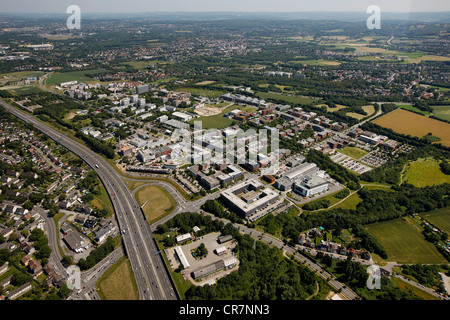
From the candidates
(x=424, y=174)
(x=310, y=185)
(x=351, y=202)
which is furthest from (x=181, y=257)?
(x=424, y=174)

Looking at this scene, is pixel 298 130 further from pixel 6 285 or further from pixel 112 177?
pixel 6 285

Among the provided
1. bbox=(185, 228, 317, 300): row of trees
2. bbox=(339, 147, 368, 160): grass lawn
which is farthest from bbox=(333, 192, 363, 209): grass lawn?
bbox=(185, 228, 317, 300): row of trees

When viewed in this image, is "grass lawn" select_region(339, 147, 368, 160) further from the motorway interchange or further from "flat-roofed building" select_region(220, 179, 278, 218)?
the motorway interchange

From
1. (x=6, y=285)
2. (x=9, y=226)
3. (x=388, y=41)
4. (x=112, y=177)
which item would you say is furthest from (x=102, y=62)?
(x=388, y=41)

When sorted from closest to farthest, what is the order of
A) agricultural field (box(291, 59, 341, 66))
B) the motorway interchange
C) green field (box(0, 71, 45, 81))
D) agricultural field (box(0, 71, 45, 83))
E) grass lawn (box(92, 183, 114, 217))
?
the motorway interchange, grass lawn (box(92, 183, 114, 217)), agricultural field (box(0, 71, 45, 83)), green field (box(0, 71, 45, 81)), agricultural field (box(291, 59, 341, 66))

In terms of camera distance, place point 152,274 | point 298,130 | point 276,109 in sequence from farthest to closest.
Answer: point 276,109 < point 298,130 < point 152,274

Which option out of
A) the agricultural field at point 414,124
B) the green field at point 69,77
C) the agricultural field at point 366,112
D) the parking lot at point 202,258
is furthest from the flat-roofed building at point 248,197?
the green field at point 69,77

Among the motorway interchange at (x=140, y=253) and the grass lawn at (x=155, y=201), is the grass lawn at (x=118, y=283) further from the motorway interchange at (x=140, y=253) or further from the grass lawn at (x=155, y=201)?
the grass lawn at (x=155, y=201)
